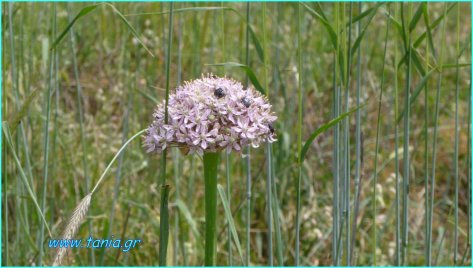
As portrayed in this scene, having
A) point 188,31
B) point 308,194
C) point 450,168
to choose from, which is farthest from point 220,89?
point 188,31

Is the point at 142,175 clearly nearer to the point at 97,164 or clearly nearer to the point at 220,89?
the point at 97,164

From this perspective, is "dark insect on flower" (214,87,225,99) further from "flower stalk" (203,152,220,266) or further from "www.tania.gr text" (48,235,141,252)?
"www.tania.gr text" (48,235,141,252)

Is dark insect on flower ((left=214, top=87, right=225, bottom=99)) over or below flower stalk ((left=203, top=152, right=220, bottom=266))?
over

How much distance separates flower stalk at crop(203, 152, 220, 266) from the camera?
1004 mm

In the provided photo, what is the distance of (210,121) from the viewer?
0.96 meters

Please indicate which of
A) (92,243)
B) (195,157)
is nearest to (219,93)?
(92,243)

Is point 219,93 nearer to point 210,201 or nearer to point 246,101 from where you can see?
point 246,101

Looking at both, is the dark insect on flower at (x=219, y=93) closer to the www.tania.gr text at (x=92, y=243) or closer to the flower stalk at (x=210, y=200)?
the flower stalk at (x=210, y=200)

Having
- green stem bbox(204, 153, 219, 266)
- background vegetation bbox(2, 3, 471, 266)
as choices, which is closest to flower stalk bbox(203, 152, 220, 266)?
green stem bbox(204, 153, 219, 266)

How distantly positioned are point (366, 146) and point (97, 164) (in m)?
1.03

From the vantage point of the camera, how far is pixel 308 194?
2.36m

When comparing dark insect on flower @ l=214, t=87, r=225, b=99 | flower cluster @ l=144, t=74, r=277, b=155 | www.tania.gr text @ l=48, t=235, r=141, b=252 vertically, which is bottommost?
www.tania.gr text @ l=48, t=235, r=141, b=252

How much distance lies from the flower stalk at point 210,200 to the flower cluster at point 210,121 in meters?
0.03

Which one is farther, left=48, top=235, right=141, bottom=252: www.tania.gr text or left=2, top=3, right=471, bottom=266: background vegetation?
left=2, top=3, right=471, bottom=266: background vegetation
